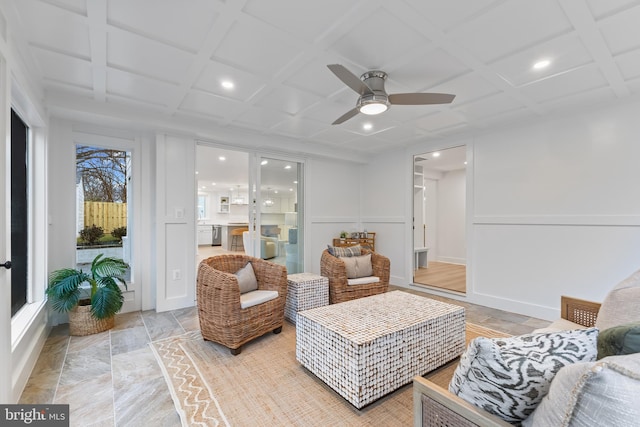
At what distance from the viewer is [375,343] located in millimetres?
1851

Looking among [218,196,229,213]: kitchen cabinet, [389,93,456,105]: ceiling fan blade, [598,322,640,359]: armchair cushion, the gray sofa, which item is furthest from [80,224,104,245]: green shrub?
[218,196,229,213]: kitchen cabinet

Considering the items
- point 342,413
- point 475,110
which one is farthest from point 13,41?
point 475,110

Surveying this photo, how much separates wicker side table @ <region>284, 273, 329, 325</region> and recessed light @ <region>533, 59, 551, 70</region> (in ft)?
9.49

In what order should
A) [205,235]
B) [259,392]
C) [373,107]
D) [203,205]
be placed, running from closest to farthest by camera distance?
[259,392] → [373,107] → [205,235] → [203,205]

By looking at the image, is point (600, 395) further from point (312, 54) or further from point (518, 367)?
point (312, 54)

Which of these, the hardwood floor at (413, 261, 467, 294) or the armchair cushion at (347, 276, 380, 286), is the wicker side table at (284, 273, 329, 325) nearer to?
the armchair cushion at (347, 276, 380, 286)

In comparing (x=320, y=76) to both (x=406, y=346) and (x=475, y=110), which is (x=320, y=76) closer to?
(x=475, y=110)

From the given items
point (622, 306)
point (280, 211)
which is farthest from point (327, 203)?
point (622, 306)

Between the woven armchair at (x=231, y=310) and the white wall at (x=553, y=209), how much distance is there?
294 cm

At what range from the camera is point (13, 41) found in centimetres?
190

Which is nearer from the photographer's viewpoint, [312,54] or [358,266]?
[312,54]

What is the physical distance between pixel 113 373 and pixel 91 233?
2085 mm

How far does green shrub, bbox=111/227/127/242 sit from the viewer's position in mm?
3752

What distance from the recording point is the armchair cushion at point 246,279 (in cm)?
298
